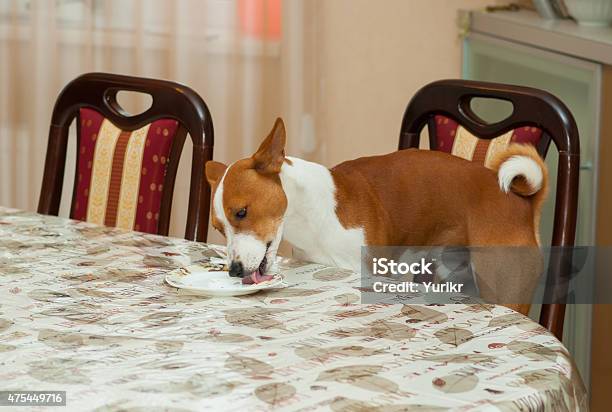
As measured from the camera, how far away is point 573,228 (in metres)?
1.88

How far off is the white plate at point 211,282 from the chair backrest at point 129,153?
495 mm

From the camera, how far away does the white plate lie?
5.03ft

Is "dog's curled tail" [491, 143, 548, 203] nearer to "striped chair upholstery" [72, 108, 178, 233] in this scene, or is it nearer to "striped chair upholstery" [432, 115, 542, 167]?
"striped chair upholstery" [432, 115, 542, 167]

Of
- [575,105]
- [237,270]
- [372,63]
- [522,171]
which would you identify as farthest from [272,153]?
[372,63]

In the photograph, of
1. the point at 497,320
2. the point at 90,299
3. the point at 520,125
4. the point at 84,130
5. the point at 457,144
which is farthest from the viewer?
the point at 84,130

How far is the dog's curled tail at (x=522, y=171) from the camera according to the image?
1.86 m

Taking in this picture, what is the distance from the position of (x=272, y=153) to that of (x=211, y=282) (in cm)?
26

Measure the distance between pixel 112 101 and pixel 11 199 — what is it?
126 centimetres

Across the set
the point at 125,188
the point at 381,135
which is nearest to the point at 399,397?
the point at 125,188

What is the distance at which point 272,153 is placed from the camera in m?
1.75

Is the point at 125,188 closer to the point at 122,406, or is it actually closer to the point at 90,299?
the point at 90,299

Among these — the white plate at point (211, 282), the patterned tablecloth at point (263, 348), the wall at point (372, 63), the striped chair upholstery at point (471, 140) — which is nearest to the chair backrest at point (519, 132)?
the striped chair upholstery at point (471, 140)

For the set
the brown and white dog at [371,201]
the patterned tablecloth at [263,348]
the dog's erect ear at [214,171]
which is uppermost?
the dog's erect ear at [214,171]

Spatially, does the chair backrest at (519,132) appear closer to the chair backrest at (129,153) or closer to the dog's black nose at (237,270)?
the chair backrest at (129,153)
